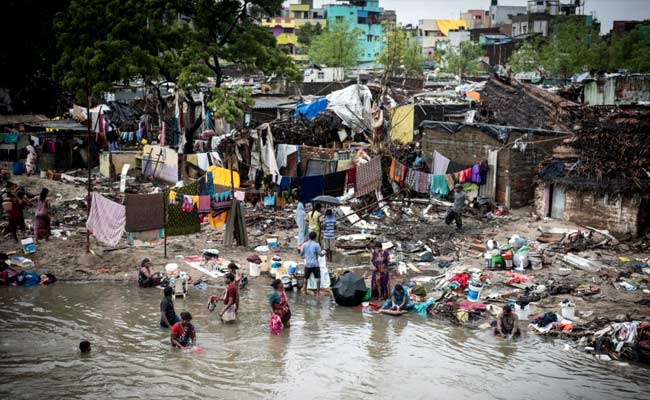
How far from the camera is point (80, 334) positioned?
11.5 meters

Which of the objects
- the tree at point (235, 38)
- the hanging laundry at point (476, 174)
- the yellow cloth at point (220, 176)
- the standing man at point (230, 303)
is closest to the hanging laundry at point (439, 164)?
the hanging laundry at point (476, 174)

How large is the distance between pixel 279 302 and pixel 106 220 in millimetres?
5432

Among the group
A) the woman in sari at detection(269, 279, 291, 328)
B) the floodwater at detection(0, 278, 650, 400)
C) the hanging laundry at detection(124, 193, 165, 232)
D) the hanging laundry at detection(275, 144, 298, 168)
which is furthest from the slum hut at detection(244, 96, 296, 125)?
the woman in sari at detection(269, 279, 291, 328)

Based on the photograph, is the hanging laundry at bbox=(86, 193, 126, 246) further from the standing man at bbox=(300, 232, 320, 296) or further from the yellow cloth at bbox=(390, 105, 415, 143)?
the yellow cloth at bbox=(390, 105, 415, 143)

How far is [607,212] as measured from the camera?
55.1 ft

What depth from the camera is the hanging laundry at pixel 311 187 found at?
18531 mm

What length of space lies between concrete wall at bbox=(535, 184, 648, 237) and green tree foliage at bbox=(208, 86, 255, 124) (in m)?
10.3

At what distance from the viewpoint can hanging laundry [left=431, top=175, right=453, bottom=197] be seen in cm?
1939

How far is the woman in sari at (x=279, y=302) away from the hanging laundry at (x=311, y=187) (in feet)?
23.5

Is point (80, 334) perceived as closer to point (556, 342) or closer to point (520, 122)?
point (556, 342)

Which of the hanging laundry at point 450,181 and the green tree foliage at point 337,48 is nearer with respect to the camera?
the hanging laundry at point 450,181

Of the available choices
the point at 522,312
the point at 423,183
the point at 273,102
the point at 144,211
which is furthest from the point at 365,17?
the point at 522,312

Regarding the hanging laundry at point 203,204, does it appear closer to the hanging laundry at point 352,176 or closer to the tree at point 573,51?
the hanging laundry at point 352,176

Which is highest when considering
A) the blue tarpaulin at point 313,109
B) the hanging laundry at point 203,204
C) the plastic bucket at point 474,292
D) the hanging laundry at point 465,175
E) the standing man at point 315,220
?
the blue tarpaulin at point 313,109
